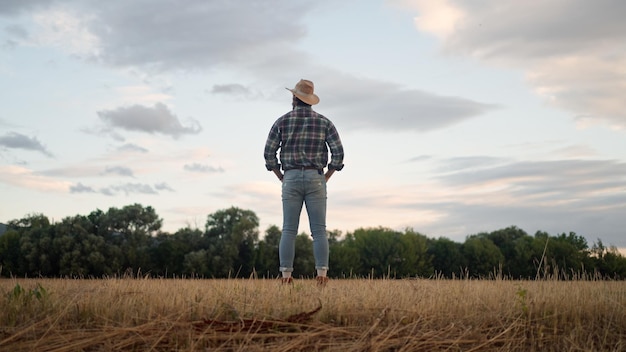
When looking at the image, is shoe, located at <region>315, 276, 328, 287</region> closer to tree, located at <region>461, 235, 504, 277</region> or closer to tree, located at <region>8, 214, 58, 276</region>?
tree, located at <region>8, 214, 58, 276</region>

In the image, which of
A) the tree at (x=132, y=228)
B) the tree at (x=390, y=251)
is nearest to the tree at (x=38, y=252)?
the tree at (x=132, y=228)

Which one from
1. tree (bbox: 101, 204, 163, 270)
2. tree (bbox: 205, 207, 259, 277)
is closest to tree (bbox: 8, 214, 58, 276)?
tree (bbox: 101, 204, 163, 270)

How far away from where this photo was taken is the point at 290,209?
956 centimetres

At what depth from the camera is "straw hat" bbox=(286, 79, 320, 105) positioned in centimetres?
998

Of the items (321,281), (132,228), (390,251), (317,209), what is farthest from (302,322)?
(390,251)

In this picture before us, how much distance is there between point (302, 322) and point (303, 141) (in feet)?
14.6

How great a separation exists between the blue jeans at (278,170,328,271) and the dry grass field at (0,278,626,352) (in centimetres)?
255

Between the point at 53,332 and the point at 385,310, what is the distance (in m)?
3.00

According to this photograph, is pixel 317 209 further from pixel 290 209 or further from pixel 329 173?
pixel 329 173

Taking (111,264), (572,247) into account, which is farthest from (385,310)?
(572,247)

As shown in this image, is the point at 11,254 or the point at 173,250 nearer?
the point at 11,254

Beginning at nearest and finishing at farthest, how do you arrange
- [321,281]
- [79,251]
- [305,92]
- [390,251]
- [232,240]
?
[321,281] → [305,92] → [79,251] → [232,240] → [390,251]

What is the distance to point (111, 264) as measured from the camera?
44.5m

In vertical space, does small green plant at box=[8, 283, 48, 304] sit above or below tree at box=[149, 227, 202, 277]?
below
